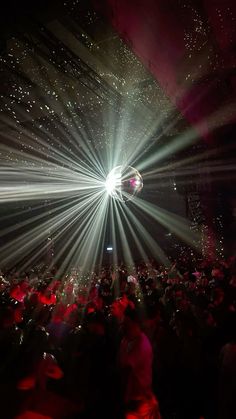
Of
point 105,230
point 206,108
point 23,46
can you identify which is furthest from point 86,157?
point 105,230

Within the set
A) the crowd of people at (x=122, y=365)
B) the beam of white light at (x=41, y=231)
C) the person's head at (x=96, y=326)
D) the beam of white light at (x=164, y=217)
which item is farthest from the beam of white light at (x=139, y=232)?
the person's head at (x=96, y=326)

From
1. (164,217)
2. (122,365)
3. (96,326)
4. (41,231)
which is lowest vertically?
(164,217)

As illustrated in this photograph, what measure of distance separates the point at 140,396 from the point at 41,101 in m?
5.94

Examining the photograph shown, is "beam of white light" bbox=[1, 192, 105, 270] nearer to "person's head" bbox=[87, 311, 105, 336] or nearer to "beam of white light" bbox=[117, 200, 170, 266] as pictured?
"beam of white light" bbox=[117, 200, 170, 266]

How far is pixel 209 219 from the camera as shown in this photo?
1087 centimetres

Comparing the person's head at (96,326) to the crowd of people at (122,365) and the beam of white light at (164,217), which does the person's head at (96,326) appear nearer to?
the crowd of people at (122,365)

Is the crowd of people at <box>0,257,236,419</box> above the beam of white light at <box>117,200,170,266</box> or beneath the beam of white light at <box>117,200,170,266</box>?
above

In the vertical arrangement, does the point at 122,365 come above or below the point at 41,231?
above

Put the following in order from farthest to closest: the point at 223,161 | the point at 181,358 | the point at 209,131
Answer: the point at 223,161
the point at 209,131
the point at 181,358

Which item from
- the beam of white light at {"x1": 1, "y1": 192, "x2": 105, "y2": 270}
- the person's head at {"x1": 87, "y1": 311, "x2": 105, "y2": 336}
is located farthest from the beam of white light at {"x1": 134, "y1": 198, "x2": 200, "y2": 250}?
the person's head at {"x1": 87, "y1": 311, "x2": 105, "y2": 336}

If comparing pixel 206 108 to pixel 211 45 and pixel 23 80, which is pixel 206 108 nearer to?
pixel 211 45

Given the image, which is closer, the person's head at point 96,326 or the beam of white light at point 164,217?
the person's head at point 96,326

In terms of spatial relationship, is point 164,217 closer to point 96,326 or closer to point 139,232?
point 139,232

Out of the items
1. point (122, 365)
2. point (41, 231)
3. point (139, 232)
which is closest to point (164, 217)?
point (139, 232)
